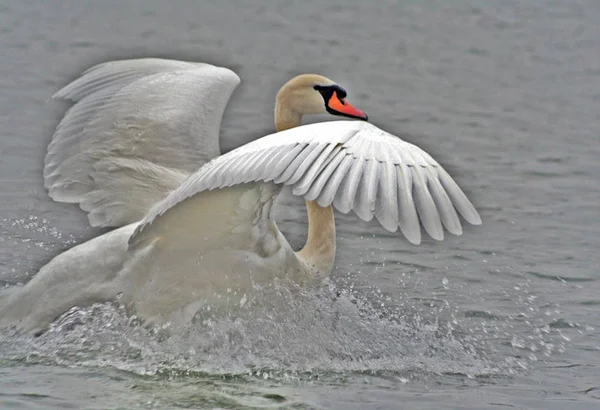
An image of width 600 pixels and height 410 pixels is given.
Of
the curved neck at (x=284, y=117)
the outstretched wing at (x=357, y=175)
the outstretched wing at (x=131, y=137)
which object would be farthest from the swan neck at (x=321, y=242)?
the outstretched wing at (x=357, y=175)

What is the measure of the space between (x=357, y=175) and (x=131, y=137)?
238 centimetres

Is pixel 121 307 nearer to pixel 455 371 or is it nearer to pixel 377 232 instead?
pixel 455 371

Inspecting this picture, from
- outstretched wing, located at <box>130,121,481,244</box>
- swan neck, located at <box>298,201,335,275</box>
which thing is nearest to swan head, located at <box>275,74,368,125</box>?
swan neck, located at <box>298,201,335,275</box>

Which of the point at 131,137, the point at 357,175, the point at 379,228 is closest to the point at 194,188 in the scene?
the point at 357,175

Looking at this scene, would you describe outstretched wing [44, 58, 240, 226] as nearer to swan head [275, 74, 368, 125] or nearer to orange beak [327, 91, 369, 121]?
swan head [275, 74, 368, 125]

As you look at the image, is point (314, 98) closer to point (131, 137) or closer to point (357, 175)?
point (131, 137)

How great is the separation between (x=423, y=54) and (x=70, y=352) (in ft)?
28.7

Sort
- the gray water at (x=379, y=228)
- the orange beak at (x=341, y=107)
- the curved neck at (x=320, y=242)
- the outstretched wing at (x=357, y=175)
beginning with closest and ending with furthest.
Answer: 1. the outstretched wing at (x=357, y=175)
2. the gray water at (x=379, y=228)
3. the curved neck at (x=320, y=242)
4. the orange beak at (x=341, y=107)

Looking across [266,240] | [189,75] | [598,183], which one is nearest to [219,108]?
[189,75]

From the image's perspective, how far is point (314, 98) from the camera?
7805mm

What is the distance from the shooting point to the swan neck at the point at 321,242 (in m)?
7.52

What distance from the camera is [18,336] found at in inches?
275

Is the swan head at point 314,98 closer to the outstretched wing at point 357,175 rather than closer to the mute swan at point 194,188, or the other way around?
the mute swan at point 194,188

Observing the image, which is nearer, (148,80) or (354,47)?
(148,80)
